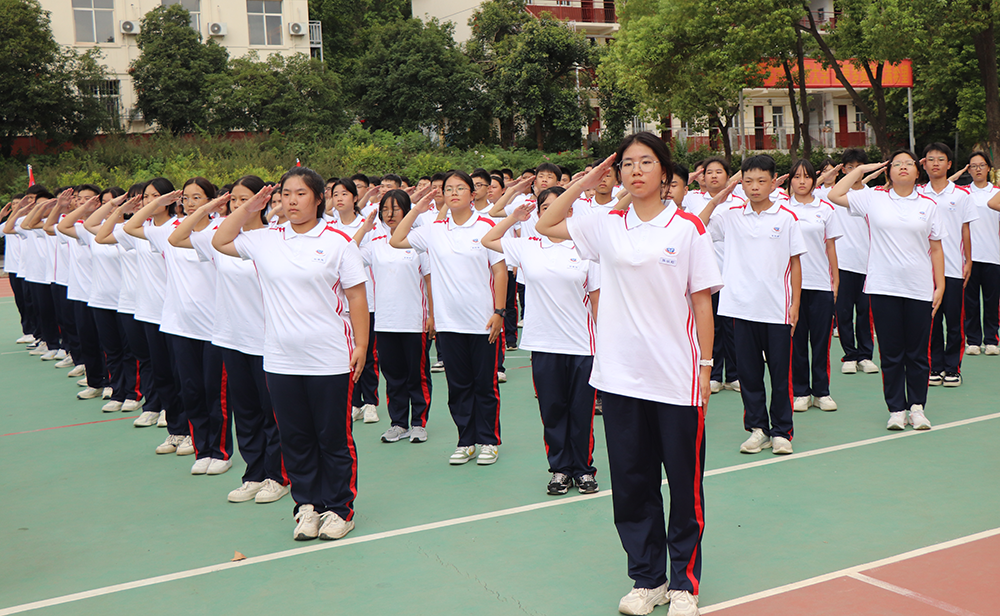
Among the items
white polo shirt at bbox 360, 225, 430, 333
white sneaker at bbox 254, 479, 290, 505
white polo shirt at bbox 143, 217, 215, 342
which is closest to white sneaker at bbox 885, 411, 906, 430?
white polo shirt at bbox 360, 225, 430, 333

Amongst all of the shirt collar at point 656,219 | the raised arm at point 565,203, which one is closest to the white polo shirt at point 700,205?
the raised arm at point 565,203

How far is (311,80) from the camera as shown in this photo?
1168 inches

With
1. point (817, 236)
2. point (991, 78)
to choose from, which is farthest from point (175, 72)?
point (817, 236)

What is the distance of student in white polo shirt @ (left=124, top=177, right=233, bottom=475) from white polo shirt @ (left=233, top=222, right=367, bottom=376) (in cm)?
136

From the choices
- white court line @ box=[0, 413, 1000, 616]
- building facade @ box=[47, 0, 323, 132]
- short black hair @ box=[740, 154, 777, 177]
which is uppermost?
building facade @ box=[47, 0, 323, 132]

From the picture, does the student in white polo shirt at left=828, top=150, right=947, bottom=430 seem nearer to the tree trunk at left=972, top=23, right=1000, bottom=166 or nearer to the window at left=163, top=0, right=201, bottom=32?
the tree trunk at left=972, top=23, right=1000, bottom=166

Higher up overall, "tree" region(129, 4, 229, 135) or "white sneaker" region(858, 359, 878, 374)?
"tree" region(129, 4, 229, 135)

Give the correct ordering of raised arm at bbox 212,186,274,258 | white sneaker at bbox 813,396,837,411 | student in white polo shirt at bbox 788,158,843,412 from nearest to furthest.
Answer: raised arm at bbox 212,186,274,258, white sneaker at bbox 813,396,837,411, student in white polo shirt at bbox 788,158,843,412

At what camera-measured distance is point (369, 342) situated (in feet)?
23.0

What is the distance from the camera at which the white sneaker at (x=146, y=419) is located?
7441 mm

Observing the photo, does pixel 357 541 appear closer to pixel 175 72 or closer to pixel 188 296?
pixel 188 296

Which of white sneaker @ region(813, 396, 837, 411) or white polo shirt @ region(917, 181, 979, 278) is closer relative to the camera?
white sneaker @ region(813, 396, 837, 411)

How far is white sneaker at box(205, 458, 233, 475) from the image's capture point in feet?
19.7

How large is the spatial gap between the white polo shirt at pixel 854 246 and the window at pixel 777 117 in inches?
1534
